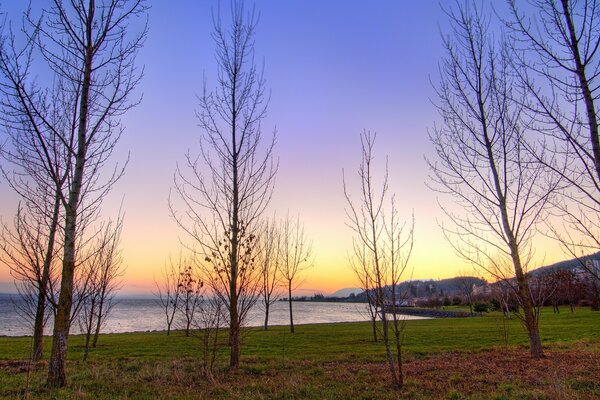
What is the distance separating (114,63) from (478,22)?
1002cm

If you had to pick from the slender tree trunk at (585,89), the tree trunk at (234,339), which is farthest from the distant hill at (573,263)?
the tree trunk at (234,339)

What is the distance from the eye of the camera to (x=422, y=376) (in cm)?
805

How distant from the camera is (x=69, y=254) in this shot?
6633 millimetres

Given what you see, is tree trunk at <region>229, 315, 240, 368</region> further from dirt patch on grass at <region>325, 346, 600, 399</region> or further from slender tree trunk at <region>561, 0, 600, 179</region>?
slender tree trunk at <region>561, 0, 600, 179</region>

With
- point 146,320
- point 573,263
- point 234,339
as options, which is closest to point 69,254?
point 234,339

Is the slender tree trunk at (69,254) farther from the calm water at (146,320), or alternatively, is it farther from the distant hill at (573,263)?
the distant hill at (573,263)

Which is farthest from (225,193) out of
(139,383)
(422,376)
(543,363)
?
(543,363)

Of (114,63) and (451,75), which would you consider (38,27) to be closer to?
(114,63)

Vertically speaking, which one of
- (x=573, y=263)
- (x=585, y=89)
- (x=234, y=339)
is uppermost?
(x=585, y=89)

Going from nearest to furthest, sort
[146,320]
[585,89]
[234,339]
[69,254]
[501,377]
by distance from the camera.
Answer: [585,89] < [69,254] < [501,377] < [234,339] < [146,320]

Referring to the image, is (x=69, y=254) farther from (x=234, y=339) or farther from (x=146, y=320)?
(x=146, y=320)

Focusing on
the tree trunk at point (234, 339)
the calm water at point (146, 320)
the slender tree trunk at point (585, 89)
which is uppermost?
the slender tree trunk at point (585, 89)

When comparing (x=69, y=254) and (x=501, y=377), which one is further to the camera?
(x=501, y=377)

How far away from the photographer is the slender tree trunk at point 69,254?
644cm
